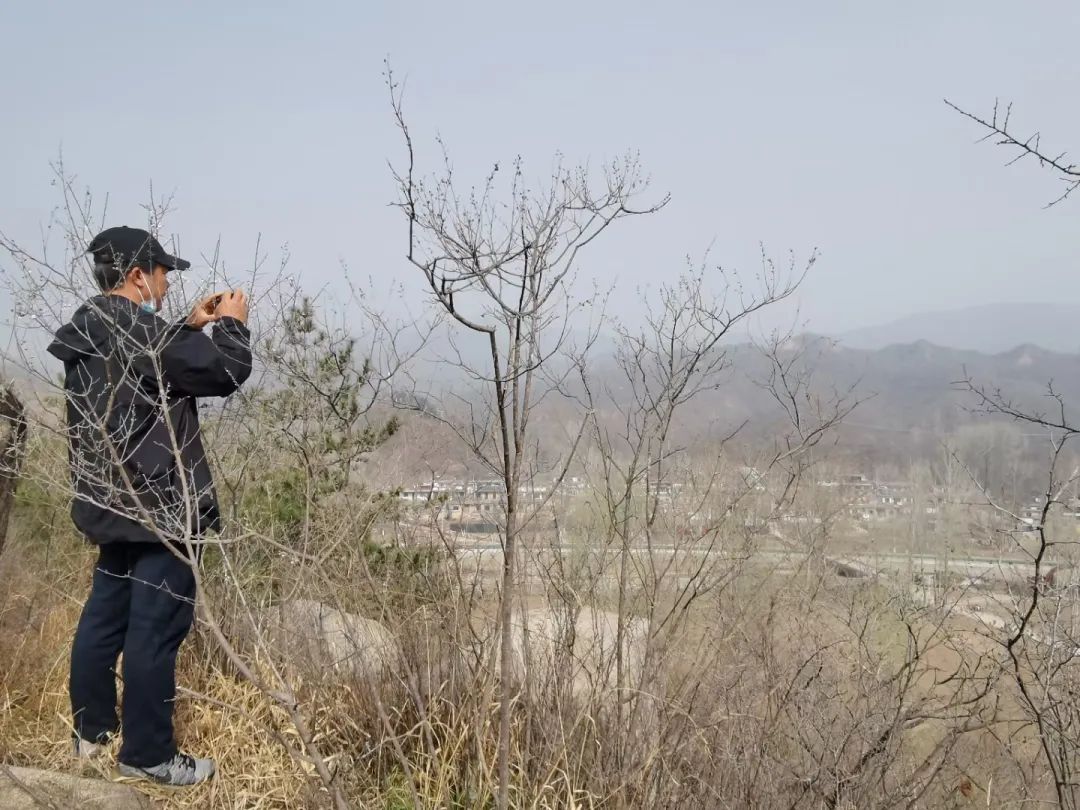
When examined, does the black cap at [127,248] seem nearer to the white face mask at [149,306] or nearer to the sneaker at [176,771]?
the white face mask at [149,306]

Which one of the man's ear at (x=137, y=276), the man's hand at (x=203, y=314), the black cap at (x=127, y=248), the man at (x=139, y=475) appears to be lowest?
the man at (x=139, y=475)

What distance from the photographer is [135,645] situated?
8.16ft

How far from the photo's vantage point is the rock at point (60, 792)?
2.31 meters

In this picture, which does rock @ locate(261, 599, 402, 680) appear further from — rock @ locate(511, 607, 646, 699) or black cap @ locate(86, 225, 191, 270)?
black cap @ locate(86, 225, 191, 270)

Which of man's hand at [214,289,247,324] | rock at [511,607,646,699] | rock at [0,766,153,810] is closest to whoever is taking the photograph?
rock at [0,766,153,810]

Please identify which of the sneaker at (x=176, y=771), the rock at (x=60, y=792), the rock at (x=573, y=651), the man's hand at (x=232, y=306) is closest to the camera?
the rock at (x=60, y=792)

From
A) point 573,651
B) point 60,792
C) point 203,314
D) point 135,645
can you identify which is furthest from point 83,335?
point 573,651

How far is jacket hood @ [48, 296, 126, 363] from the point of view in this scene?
2439 millimetres

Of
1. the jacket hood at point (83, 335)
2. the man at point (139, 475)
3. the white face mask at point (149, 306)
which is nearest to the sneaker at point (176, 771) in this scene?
the man at point (139, 475)

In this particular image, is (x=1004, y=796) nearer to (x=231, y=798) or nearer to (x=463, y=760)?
(x=463, y=760)

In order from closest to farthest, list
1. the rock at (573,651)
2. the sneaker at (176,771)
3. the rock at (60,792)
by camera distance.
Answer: the rock at (60,792), the sneaker at (176,771), the rock at (573,651)

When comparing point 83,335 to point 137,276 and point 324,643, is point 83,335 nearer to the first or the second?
point 137,276

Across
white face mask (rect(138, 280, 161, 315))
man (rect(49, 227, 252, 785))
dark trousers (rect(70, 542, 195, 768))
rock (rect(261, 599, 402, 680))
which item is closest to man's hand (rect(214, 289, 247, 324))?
man (rect(49, 227, 252, 785))

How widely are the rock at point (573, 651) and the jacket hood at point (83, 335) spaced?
158 centimetres
